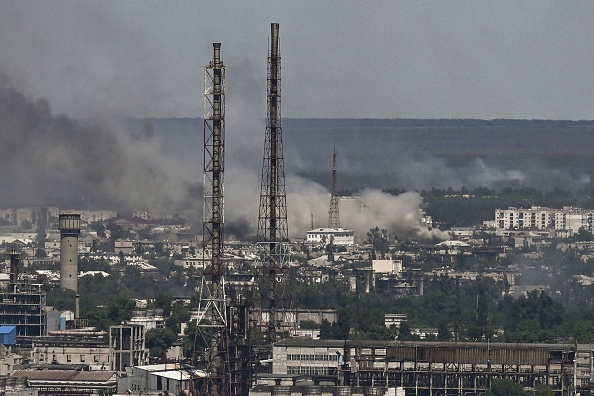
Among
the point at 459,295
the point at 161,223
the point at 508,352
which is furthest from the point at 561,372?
the point at 161,223

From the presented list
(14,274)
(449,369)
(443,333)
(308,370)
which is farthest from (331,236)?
(449,369)

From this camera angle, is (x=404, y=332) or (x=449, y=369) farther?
(x=404, y=332)

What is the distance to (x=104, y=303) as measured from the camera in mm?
130500

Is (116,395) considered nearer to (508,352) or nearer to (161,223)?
(508,352)

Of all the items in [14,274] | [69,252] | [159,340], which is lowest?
[159,340]

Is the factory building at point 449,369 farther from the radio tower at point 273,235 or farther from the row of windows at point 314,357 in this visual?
the radio tower at point 273,235

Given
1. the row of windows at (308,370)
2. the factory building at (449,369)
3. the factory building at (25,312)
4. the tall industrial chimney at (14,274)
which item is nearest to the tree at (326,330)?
the factory building at (25,312)

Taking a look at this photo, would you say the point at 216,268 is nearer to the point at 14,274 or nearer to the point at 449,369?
the point at 449,369

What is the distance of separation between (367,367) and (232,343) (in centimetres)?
427

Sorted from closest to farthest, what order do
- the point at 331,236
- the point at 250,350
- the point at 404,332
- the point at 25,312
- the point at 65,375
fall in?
1. the point at 250,350
2. the point at 65,375
3. the point at 25,312
4. the point at 404,332
5. the point at 331,236

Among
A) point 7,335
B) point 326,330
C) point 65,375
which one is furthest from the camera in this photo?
point 326,330

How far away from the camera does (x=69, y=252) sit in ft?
465

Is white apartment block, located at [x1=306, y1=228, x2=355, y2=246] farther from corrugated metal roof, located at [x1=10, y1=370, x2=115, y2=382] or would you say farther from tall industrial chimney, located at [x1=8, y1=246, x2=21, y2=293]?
corrugated metal roof, located at [x1=10, y1=370, x2=115, y2=382]

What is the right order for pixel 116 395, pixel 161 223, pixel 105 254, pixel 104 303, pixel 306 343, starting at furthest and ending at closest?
pixel 161 223 < pixel 105 254 < pixel 104 303 < pixel 306 343 < pixel 116 395
